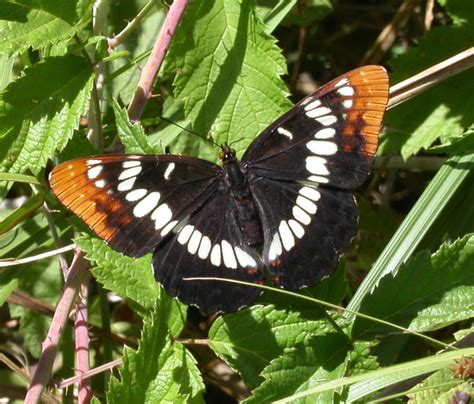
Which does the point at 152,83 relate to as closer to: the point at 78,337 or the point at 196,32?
the point at 196,32

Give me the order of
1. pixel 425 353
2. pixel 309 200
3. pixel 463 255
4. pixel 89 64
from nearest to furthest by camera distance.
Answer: pixel 463 255 < pixel 309 200 < pixel 89 64 < pixel 425 353

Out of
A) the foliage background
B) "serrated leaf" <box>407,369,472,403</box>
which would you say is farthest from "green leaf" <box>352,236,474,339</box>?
"serrated leaf" <box>407,369,472,403</box>

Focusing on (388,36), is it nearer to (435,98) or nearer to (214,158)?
(435,98)

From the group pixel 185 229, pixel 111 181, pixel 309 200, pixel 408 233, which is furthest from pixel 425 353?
pixel 111 181

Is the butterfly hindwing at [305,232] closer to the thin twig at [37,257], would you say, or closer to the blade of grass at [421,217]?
the blade of grass at [421,217]

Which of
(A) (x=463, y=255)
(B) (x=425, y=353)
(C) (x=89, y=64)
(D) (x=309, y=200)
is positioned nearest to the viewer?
(A) (x=463, y=255)

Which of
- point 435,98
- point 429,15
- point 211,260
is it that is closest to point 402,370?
point 211,260

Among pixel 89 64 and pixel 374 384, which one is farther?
pixel 89 64
